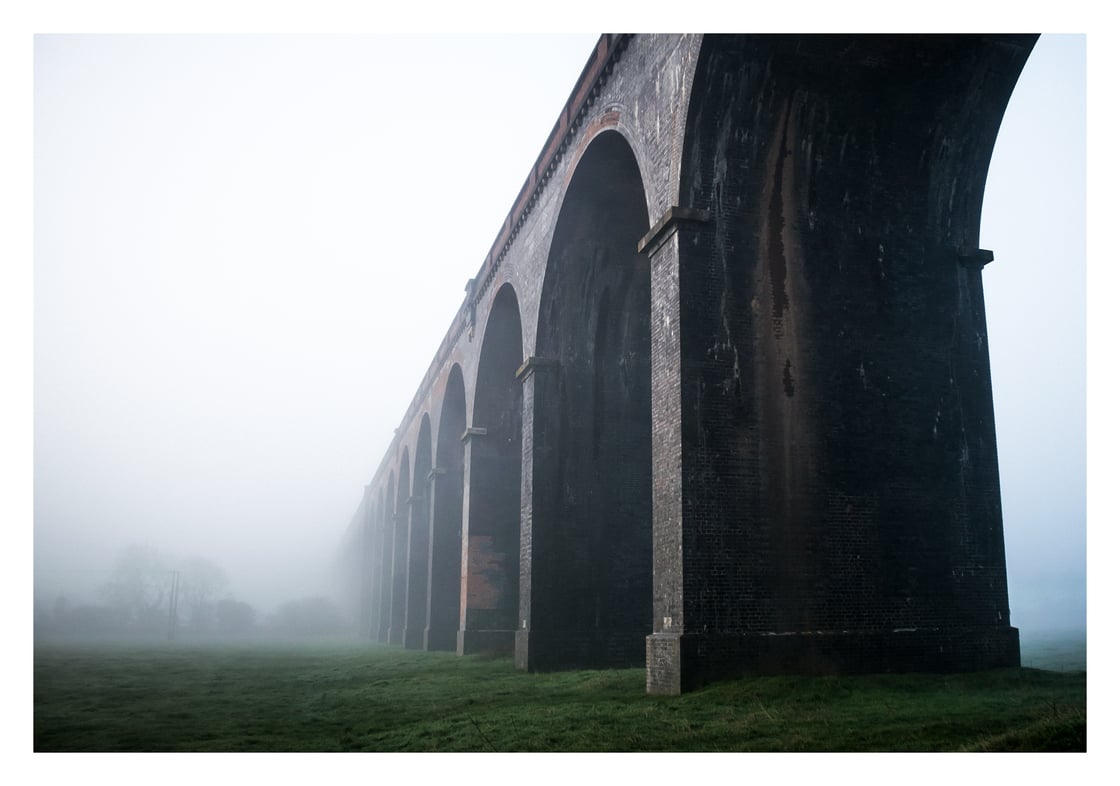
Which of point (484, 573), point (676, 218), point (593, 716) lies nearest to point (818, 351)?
point (676, 218)

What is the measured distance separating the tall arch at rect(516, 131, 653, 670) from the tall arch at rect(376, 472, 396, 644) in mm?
18293

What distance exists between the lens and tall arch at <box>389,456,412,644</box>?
29375mm

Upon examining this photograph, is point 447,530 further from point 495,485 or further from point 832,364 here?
point 832,364

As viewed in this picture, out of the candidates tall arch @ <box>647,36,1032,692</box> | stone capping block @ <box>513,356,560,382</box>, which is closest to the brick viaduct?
tall arch @ <box>647,36,1032,692</box>

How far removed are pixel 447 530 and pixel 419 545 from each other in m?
3.99

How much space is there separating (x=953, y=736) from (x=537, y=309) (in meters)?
9.66

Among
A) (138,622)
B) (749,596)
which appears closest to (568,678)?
(749,596)

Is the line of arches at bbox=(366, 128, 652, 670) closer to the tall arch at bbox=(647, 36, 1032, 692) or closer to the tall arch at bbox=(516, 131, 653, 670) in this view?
the tall arch at bbox=(516, 131, 653, 670)

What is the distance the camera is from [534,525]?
46.5 ft

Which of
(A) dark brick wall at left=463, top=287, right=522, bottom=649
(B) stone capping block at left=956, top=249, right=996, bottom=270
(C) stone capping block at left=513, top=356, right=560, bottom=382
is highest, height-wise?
(B) stone capping block at left=956, top=249, right=996, bottom=270

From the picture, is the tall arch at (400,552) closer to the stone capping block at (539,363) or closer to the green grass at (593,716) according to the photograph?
the stone capping block at (539,363)

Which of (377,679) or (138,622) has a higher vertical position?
(377,679)

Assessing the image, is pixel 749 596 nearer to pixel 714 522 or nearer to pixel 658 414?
pixel 714 522

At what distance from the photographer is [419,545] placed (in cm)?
2641
